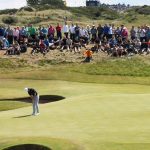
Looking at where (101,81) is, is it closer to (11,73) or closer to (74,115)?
(11,73)

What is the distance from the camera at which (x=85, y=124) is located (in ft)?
90.0

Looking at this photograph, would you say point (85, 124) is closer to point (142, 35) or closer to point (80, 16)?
point (142, 35)

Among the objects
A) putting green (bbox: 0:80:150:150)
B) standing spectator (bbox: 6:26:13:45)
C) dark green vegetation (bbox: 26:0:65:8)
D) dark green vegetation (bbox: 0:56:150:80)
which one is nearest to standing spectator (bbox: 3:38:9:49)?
standing spectator (bbox: 6:26:13:45)

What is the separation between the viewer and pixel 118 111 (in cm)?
3039

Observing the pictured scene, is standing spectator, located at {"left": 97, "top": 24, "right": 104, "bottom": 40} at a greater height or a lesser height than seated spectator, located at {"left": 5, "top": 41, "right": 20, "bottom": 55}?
greater

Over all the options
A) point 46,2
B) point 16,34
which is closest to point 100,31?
point 16,34

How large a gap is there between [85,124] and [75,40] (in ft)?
91.3

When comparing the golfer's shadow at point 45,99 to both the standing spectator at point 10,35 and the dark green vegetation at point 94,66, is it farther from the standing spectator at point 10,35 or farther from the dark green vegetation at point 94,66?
the standing spectator at point 10,35

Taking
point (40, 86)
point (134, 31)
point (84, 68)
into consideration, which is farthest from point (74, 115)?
point (134, 31)

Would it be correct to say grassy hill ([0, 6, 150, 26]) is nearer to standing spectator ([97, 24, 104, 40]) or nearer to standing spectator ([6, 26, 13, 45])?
standing spectator ([6, 26, 13, 45])

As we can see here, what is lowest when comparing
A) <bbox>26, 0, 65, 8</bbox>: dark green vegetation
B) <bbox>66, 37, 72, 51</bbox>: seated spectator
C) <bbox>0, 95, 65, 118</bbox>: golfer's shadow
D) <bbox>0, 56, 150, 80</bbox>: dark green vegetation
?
<bbox>0, 95, 65, 118</bbox>: golfer's shadow

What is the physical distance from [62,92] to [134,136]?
55.6 feet

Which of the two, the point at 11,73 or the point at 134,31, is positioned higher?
the point at 134,31

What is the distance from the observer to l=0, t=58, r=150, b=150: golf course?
2394 centimetres
